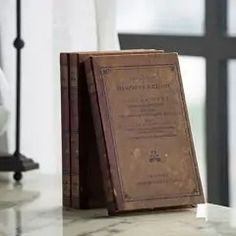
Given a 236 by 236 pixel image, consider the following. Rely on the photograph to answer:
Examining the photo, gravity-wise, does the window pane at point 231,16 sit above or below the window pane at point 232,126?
above

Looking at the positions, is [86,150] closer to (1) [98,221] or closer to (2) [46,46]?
(1) [98,221]

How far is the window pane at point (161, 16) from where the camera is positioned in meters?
2.27

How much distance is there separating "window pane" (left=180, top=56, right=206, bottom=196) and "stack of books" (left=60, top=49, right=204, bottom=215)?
0.98 m

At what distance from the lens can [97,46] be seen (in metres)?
1.90

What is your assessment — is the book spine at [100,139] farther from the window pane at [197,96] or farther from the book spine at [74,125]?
the window pane at [197,96]

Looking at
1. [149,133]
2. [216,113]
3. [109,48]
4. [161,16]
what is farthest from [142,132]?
[161,16]

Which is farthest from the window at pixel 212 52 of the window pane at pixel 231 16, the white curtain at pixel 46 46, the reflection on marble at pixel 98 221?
the reflection on marble at pixel 98 221

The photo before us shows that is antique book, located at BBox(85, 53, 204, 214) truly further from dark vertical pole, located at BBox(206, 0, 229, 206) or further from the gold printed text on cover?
dark vertical pole, located at BBox(206, 0, 229, 206)

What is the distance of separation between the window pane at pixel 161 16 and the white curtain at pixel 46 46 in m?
0.43

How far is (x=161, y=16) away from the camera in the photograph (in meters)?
2.33

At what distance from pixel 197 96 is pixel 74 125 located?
3.41ft

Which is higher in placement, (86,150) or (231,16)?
(231,16)

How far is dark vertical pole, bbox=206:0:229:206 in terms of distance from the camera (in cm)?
218

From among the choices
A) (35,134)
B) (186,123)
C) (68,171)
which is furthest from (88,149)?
(35,134)
